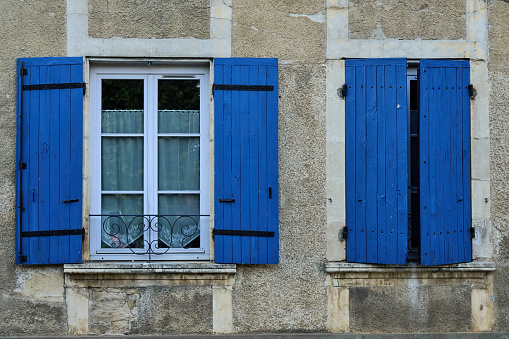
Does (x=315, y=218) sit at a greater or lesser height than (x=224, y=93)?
lesser

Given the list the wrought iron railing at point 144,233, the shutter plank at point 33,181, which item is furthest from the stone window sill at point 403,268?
the shutter plank at point 33,181

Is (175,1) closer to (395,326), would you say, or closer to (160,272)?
(160,272)

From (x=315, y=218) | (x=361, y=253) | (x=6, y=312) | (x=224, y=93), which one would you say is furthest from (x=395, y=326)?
(x=6, y=312)

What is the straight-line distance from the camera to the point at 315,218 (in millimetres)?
5469

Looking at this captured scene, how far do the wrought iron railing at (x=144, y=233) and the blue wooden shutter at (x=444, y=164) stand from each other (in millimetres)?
2002

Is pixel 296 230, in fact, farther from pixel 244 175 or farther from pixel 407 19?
pixel 407 19

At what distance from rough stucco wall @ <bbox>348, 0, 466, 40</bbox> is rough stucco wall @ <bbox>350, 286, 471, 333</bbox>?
7.16 feet

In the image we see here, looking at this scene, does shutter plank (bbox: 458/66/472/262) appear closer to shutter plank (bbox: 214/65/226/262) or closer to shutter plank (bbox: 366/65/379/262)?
shutter plank (bbox: 366/65/379/262)

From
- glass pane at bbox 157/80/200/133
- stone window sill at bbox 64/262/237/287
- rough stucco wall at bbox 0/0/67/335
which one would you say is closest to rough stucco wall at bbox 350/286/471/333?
stone window sill at bbox 64/262/237/287

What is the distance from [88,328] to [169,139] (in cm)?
174

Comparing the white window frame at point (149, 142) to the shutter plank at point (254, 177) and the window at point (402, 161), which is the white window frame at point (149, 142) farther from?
the window at point (402, 161)

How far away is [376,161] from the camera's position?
17.7 ft

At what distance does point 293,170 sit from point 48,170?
2057mm

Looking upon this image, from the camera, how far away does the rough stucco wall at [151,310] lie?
5359 mm
